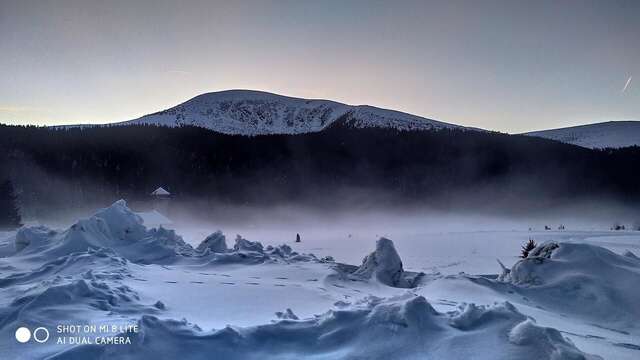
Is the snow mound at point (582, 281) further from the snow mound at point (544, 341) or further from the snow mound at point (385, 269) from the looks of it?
the snow mound at point (544, 341)

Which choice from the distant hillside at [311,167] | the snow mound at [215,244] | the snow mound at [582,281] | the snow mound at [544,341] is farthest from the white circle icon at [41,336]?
the distant hillside at [311,167]

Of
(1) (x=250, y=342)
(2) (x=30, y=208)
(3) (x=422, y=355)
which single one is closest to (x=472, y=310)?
(3) (x=422, y=355)

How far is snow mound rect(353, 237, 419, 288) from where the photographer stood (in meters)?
13.0

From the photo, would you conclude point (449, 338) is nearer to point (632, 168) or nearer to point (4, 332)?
point (4, 332)

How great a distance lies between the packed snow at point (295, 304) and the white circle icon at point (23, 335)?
0.36 ft

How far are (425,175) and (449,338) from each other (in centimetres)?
9945

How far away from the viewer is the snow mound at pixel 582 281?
980cm

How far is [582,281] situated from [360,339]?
6.57m

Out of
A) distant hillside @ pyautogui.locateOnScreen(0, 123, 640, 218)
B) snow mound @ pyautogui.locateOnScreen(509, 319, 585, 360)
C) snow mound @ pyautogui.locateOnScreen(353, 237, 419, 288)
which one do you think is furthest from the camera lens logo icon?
distant hillside @ pyautogui.locateOnScreen(0, 123, 640, 218)

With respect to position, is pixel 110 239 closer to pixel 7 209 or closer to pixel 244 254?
pixel 244 254

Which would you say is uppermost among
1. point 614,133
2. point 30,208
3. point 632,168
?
point 614,133

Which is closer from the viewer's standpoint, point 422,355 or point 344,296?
point 422,355

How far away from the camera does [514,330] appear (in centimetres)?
626

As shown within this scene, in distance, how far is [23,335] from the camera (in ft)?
22.0
